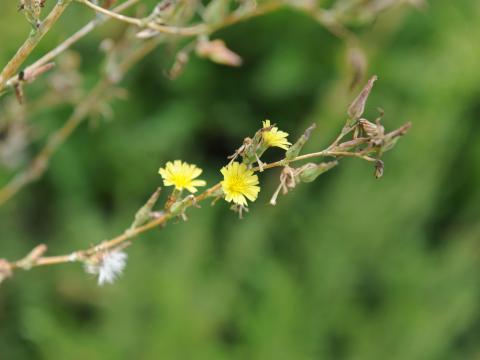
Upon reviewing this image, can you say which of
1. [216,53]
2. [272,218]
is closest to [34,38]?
[216,53]

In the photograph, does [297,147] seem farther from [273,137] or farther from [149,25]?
[149,25]

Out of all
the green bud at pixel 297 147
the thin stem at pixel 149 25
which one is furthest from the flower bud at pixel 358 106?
the thin stem at pixel 149 25

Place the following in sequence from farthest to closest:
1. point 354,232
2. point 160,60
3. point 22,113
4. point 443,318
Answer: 1. point 160,60
2. point 354,232
3. point 443,318
4. point 22,113

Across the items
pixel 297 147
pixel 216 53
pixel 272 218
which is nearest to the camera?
pixel 297 147

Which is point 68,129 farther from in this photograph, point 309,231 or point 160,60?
point 160,60

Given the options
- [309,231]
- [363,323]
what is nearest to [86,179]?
[309,231]

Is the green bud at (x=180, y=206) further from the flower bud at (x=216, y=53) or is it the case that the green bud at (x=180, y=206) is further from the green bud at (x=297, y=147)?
the flower bud at (x=216, y=53)
